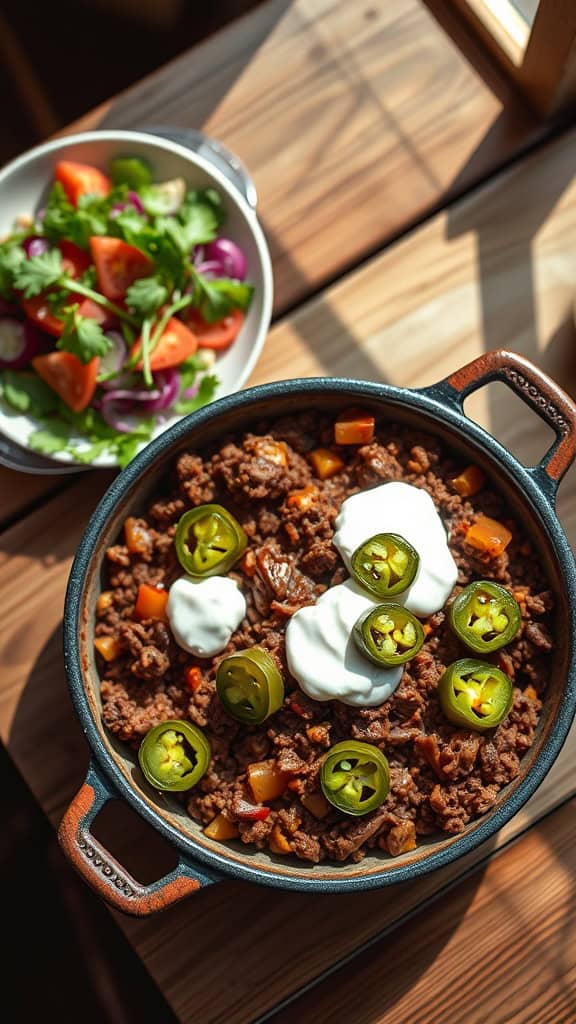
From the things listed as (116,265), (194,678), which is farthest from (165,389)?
(194,678)

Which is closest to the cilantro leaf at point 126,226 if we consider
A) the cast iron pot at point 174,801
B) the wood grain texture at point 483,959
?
the cast iron pot at point 174,801

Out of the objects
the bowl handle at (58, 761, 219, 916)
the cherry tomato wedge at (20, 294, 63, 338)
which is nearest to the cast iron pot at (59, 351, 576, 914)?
the bowl handle at (58, 761, 219, 916)

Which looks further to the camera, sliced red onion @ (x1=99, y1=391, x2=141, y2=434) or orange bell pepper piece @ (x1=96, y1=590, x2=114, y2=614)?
sliced red onion @ (x1=99, y1=391, x2=141, y2=434)

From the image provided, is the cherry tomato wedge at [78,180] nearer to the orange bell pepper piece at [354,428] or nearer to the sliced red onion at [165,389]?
the sliced red onion at [165,389]

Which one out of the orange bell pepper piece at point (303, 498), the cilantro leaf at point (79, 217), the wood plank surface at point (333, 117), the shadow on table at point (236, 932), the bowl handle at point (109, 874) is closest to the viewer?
the bowl handle at point (109, 874)

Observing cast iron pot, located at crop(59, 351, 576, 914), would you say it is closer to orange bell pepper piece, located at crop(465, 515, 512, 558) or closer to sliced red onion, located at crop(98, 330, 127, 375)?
orange bell pepper piece, located at crop(465, 515, 512, 558)

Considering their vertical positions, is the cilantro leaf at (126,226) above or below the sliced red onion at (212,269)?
above

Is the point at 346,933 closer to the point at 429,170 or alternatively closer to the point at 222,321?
the point at 222,321

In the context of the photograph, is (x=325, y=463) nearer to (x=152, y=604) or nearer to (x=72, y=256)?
(x=152, y=604)
